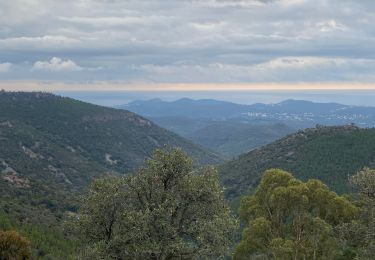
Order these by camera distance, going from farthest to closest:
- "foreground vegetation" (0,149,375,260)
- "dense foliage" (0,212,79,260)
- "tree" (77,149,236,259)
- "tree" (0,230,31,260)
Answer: "dense foliage" (0,212,79,260), "tree" (0,230,31,260), "foreground vegetation" (0,149,375,260), "tree" (77,149,236,259)

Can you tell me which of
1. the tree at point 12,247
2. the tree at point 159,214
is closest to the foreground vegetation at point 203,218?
the tree at point 159,214

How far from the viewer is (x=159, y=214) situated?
27.1 metres

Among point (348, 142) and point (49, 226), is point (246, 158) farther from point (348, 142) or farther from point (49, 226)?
point (49, 226)

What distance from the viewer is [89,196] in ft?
98.6

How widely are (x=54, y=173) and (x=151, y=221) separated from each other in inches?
6695

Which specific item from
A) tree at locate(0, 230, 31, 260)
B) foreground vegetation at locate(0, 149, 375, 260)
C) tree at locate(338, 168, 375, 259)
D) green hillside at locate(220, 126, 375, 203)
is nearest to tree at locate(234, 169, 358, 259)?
foreground vegetation at locate(0, 149, 375, 260)

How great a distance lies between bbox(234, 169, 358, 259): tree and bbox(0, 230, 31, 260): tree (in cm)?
2725

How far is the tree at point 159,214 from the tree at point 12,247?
2450 cm

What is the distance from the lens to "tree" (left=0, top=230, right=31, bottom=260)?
50.8 m

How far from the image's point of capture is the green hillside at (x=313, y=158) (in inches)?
5202

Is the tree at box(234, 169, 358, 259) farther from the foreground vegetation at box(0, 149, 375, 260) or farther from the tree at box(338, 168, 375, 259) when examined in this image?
the tree at box(338, 168, 375, 259)

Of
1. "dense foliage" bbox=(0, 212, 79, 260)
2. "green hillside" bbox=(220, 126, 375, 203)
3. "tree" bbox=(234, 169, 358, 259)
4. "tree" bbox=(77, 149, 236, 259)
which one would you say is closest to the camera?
"tree" bbox=(77, 149, 236, 259)

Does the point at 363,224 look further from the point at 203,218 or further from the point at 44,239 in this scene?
the point at 44,239

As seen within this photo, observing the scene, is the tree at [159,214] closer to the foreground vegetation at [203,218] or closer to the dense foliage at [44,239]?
the foreground vegetation at [203,218]
